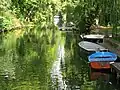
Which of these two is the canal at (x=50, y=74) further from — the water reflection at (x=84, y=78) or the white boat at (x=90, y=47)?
the white boat at (x=90, y=47)

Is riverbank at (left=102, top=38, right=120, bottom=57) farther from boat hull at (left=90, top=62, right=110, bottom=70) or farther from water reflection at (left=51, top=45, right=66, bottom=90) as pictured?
boat hull at (left=90, top=62, right=110, bottom=70)

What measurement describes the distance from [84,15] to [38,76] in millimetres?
34964

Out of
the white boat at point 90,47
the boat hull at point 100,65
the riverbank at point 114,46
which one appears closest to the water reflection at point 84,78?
the boat hull at point 100,65

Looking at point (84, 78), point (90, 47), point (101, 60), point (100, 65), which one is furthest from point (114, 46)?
point (84, 78)

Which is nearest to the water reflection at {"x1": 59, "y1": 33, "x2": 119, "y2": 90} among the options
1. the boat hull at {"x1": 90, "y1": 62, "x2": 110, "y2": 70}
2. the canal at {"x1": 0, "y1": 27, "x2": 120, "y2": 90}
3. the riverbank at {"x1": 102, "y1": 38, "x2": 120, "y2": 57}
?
the canal at {"x1": 0, "y1": 27, "x2": 120, "y2": 90}

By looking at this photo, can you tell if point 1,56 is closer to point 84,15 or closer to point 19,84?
point 19,84

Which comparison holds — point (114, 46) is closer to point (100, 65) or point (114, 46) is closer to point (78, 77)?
point (100, 65)

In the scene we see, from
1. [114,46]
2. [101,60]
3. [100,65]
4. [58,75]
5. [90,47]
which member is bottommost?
[90,47]

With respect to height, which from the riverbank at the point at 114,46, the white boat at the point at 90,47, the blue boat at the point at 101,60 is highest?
the blue boat at the point at 101,60

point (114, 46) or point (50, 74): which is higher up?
point (114, 46)

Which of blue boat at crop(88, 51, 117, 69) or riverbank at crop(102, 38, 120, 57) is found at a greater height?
blue boat at crop(88, 51, 117, 69)

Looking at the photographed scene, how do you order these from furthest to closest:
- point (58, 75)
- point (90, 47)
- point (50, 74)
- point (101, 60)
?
point (90, 47)
point (101, 60)
point (50, 74)
point (58, 75)

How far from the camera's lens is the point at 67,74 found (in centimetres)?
2552

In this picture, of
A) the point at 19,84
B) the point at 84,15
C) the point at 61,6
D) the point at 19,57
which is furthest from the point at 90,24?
the point at 61,6
